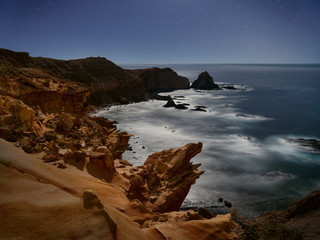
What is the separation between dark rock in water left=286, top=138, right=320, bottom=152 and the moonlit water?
4.86 feet

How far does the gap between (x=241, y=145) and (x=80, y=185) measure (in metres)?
38.9

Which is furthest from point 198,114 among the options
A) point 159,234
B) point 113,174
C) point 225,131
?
point 159,234

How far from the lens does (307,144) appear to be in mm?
40969

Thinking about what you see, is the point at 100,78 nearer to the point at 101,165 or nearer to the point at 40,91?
the point at 40,91

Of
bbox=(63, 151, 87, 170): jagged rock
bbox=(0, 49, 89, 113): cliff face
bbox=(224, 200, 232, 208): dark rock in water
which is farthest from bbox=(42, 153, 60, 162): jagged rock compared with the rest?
bbox=(224, 200, 232, 208): dark rock in water

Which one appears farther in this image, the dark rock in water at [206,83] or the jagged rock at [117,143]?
the dark rock in water at [206,83]

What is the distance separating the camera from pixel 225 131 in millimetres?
50812

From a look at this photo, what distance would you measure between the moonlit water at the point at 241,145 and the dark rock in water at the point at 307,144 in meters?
1.48

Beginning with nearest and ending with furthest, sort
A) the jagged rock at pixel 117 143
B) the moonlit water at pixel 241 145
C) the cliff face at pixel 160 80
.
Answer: the jagged rock at pixel 117 143 < the moonlit water at pixel 241 145 < the cliff face at pixel 160 80

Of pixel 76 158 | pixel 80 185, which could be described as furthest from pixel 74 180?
pixel 76 158

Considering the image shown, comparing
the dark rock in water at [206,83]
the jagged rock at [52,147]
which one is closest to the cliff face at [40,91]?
the jagged rock at [52,147]

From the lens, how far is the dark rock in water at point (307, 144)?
128 ft

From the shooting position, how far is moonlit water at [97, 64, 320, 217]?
83.7 ft

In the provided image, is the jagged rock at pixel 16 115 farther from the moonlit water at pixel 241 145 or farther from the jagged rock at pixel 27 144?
the moonlit water at pixel 241 145
